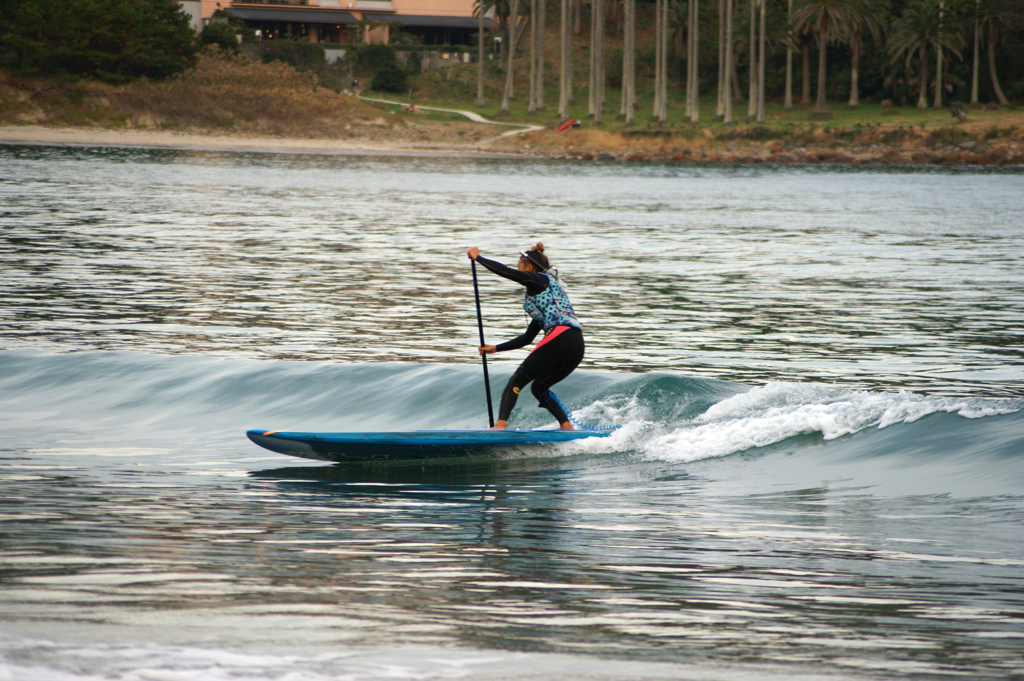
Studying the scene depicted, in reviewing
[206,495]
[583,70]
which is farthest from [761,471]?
[583,70]

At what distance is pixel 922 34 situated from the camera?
8281 cm

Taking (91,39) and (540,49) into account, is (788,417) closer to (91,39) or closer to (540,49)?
(91,39)

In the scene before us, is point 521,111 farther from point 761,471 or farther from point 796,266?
point 761,471

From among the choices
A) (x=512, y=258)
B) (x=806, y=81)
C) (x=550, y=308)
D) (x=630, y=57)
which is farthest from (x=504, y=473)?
(x=806, y=81)

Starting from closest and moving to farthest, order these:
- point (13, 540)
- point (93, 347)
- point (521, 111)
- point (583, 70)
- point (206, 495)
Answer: point (13, 540) → point (206, 495) → point (93, 347) → point (521, 111) → point (583, 70)

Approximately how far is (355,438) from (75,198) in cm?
3344

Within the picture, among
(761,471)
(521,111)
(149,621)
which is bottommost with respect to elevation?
(761,471)

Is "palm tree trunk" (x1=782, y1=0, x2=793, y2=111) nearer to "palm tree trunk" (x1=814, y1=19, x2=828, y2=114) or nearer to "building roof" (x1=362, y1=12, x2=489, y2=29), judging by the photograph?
"palm tree trunk" (x1=814, y1=19, x2=828, y2=114)

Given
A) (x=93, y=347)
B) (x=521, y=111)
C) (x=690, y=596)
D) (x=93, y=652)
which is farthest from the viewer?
(x=521, y=111)

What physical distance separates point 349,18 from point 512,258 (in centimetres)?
8211

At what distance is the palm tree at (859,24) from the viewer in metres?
83.2

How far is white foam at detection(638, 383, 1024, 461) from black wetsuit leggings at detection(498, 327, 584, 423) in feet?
4.25

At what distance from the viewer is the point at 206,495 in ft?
29.6

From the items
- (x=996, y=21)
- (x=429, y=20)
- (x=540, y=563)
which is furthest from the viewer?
(x=429, y=20)
